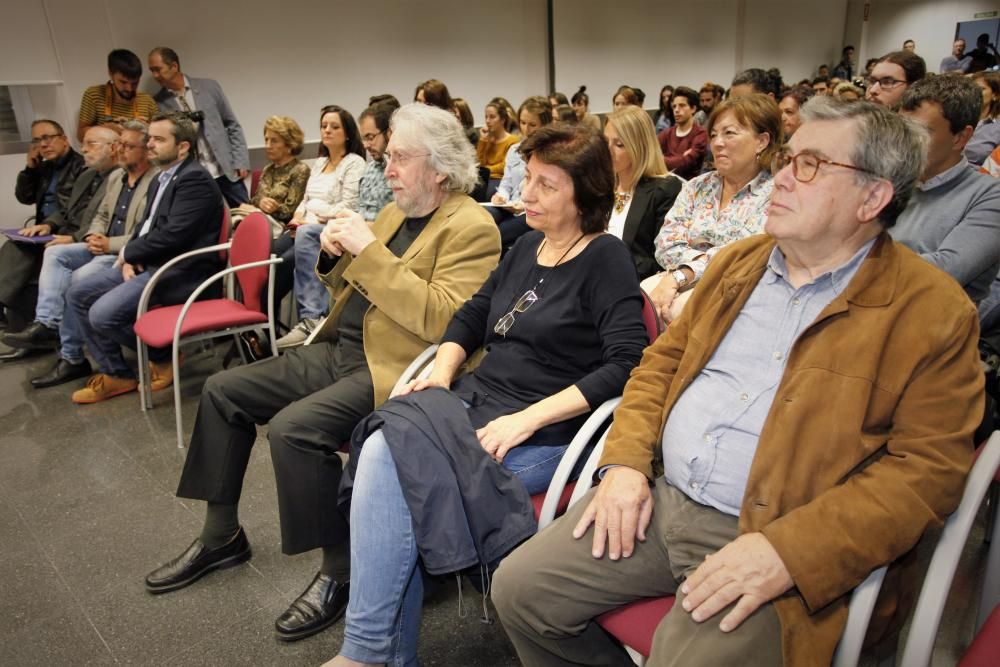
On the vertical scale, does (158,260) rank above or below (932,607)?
above

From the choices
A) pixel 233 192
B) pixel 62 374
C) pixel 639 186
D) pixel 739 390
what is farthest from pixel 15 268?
pixel 739 390

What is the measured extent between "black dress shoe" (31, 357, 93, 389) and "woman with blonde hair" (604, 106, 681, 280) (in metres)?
2.98

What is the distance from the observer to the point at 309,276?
3830 millimetres

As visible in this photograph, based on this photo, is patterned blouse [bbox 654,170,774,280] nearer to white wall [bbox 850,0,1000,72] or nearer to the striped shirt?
the striped shirt

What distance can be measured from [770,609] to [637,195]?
182 centimetres

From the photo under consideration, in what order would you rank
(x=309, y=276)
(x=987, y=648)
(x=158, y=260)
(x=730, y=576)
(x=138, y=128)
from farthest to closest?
(x=309, y=276)
(x=138, y=128)
(x=158, y=260)
(x=730, y=576)
(x=987, y=648)

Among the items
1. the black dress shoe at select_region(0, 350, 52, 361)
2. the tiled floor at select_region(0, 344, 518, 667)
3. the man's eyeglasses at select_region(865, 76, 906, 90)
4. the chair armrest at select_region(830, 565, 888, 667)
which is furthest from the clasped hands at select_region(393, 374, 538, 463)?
the black dress shoe at select_region(0, 350, 52, 361)

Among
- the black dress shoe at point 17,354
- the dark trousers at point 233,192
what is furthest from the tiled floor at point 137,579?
the dark trousers at point 233,192

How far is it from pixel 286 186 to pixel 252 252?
1.55m

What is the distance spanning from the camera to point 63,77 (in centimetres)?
543

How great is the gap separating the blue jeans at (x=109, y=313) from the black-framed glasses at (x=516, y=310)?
2288 millimetres

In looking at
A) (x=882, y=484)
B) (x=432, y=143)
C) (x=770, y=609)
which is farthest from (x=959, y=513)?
(x=432, y=143)

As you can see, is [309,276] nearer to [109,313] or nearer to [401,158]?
[109,313]

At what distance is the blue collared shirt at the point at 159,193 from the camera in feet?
10.9
